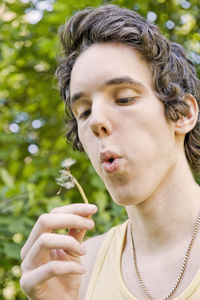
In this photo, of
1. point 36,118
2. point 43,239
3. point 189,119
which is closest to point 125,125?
point 189,119

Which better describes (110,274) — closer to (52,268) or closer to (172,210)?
(172,210)

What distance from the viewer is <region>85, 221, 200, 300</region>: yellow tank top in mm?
1791

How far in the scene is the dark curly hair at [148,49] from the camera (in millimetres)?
1776

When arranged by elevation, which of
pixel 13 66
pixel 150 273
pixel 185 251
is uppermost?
pixel 185 251

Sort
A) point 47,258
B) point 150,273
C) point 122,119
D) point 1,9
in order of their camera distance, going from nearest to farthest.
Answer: point 47,258, point 122,119, point 150,273, point 1,9

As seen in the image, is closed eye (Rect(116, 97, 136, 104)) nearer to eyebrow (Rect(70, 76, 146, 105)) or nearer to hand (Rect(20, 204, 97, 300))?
eyebrow (Rect(70, 76, 146, 105))

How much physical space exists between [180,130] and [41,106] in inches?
68.2

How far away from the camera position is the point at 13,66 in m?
3.28

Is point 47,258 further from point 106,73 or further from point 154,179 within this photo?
point 106,73

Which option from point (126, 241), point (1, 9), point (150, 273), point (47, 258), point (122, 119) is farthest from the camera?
point (1, 9)

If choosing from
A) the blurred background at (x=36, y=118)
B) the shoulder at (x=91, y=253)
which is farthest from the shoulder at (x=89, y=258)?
the blurred background at (x=36, y=118)

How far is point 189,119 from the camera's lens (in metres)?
1.85

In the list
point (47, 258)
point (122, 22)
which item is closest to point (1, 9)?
point (122, 22)

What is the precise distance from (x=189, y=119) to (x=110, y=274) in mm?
687
